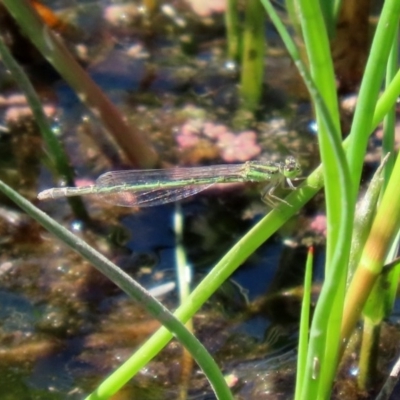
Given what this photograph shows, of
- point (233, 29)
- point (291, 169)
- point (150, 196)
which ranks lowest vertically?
point (291, 169)

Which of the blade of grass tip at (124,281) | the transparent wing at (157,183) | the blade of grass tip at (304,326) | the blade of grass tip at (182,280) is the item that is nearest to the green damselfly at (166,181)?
the transparent wing at (157,183)

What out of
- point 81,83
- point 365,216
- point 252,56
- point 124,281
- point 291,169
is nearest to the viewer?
point 124,281

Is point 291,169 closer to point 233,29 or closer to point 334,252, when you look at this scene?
point 334,252

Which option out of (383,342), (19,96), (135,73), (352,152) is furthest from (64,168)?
(352,152)

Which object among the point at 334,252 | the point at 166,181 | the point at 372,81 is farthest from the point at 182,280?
the point at 372,81

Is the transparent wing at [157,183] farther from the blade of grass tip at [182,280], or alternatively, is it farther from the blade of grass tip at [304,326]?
the blade of grass tip at [304,326]

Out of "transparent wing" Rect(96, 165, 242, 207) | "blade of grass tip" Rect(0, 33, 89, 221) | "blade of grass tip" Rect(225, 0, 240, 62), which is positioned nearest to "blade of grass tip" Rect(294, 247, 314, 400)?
"transparent wing" Rect(96, 165, 242, 207)

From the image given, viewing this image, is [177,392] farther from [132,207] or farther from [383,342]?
[132,207]
